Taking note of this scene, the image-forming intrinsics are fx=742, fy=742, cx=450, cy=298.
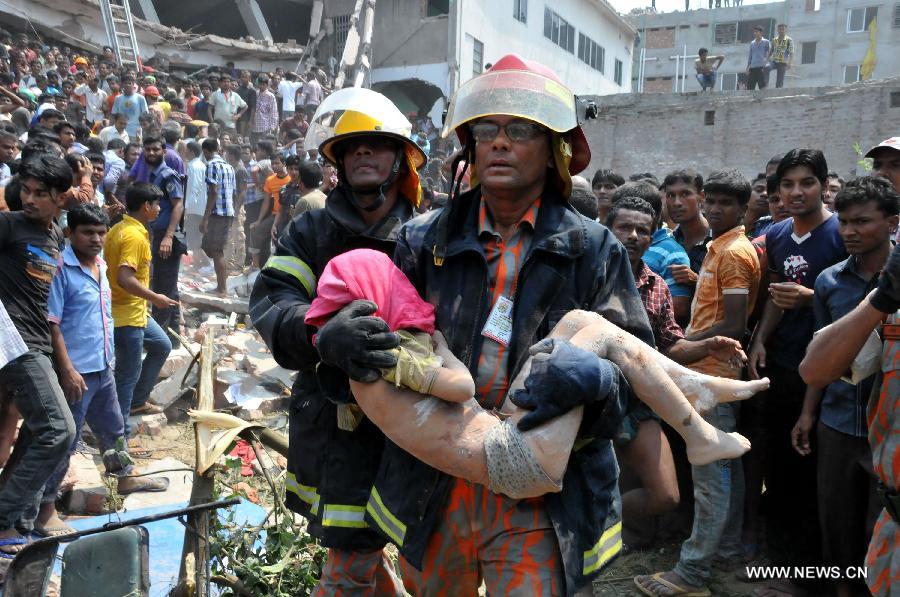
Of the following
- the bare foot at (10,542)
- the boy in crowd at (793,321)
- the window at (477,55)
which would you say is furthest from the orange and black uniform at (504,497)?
the window at (477,55)

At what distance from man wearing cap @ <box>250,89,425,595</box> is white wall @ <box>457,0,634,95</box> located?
61.1 feet

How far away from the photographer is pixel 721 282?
3.84 m

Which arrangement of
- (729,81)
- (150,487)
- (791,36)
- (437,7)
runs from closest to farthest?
(150,487) → (437,7) → (791,36) → (729,81)

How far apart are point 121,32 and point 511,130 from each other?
22.5 m

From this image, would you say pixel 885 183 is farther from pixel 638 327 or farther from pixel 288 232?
pixel 288 232

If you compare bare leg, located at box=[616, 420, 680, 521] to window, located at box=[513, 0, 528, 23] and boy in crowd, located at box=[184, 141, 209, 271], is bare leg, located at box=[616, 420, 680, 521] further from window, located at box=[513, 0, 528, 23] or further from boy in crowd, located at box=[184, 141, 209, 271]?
window, located at box=[513, 0, 528, 23]

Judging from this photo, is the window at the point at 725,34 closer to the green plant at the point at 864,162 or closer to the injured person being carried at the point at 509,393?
the green plant at the point at 864,162

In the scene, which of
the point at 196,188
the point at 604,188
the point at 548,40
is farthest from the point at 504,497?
the point at 548,40

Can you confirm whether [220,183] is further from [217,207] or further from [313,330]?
[313,330]

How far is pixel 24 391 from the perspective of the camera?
3.73 metres

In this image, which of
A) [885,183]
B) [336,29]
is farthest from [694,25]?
[885,183]

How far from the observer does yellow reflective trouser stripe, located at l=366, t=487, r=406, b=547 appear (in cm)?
205

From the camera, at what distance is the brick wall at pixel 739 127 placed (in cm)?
1675

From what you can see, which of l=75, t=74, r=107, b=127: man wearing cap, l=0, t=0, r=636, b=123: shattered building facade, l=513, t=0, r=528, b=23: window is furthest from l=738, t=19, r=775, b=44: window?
l=75, t=74, r=107, b=127: man wearing cap
